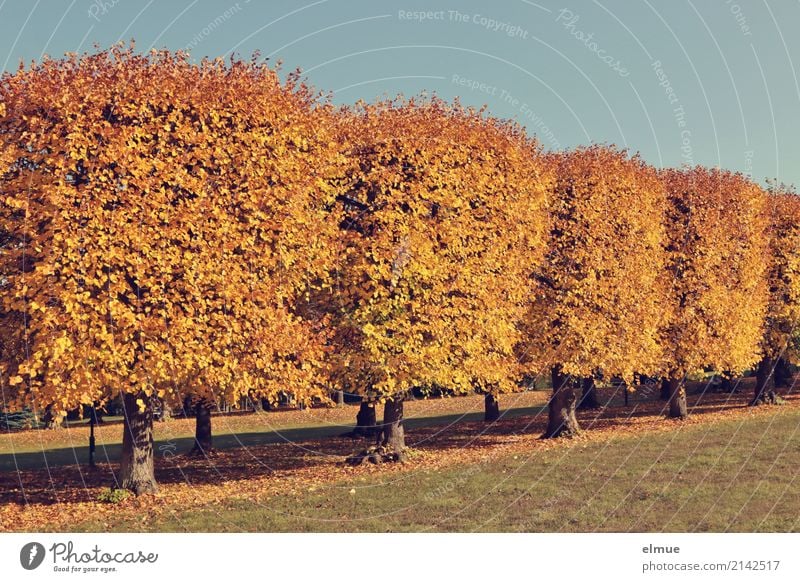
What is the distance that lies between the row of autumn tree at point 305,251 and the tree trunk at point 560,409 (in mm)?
106

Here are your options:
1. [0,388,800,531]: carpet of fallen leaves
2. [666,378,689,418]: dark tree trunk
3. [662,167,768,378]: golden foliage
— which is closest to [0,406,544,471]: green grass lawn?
[0,388,800,531]: carpet of fallen leaves

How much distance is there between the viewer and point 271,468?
32875 millimetres

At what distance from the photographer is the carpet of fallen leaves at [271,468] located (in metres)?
24.3

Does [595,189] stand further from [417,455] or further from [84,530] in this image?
[84,530]

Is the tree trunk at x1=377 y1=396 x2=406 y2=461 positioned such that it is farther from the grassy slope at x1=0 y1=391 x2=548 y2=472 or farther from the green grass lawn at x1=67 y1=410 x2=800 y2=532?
the grassy slope at x1=0 y1=391 x2=548 y2=472

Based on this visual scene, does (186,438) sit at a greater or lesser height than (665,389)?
lesser

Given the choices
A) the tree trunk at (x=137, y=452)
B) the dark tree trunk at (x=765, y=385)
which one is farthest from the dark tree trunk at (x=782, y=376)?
the tree trunk at (x=137, y=452)

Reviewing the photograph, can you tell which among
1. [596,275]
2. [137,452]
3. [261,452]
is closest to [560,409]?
[596,275]

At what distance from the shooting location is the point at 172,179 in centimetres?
2411

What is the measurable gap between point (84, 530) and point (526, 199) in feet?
74.5

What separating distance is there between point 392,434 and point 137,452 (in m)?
10.9

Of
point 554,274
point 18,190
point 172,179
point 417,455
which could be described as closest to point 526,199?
point 554,274

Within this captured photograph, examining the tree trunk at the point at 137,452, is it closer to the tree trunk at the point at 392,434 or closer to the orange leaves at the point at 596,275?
the tree trunk at the point at 392,434
